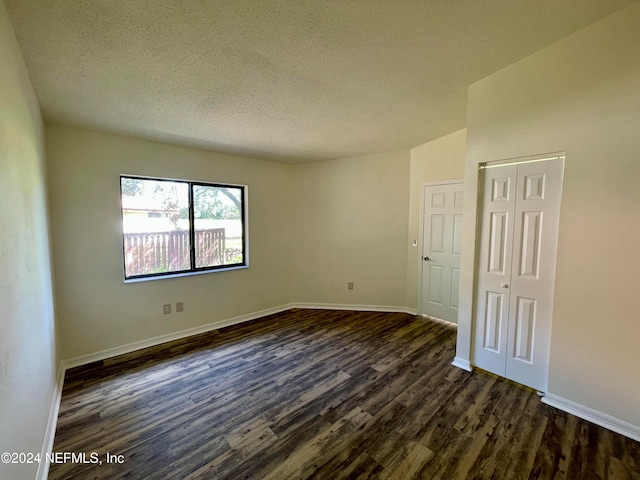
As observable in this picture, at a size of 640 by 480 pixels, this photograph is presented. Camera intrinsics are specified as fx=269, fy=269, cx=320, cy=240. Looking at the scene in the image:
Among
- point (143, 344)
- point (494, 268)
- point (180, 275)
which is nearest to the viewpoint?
point (494, 268)

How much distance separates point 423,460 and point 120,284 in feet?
10.8

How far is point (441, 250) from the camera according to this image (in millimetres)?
3855

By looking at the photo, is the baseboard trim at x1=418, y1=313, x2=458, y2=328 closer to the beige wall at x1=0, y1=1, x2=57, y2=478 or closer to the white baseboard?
the white baseboard

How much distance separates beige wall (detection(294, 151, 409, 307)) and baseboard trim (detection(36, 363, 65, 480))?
3.00 metres

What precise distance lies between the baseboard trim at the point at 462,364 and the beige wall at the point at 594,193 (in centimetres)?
63

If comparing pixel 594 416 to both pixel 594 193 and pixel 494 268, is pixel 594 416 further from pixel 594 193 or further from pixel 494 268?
pixel 594 193

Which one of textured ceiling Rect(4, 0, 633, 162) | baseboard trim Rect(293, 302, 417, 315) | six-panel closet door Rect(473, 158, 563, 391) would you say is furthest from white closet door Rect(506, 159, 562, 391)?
baseboard trim Rect(293, 302, 417, 315)

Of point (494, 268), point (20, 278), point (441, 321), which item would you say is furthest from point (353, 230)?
point (20, 278)

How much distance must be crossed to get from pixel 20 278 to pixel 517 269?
11.2ft

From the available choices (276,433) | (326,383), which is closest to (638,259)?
(326,383)

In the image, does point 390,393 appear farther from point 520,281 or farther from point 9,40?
point 9,40

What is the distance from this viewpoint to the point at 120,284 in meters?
3.02

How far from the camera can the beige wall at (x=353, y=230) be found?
4.21 m

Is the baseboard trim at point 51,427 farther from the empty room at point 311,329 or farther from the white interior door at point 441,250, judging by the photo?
the white interior door at point 441,250
